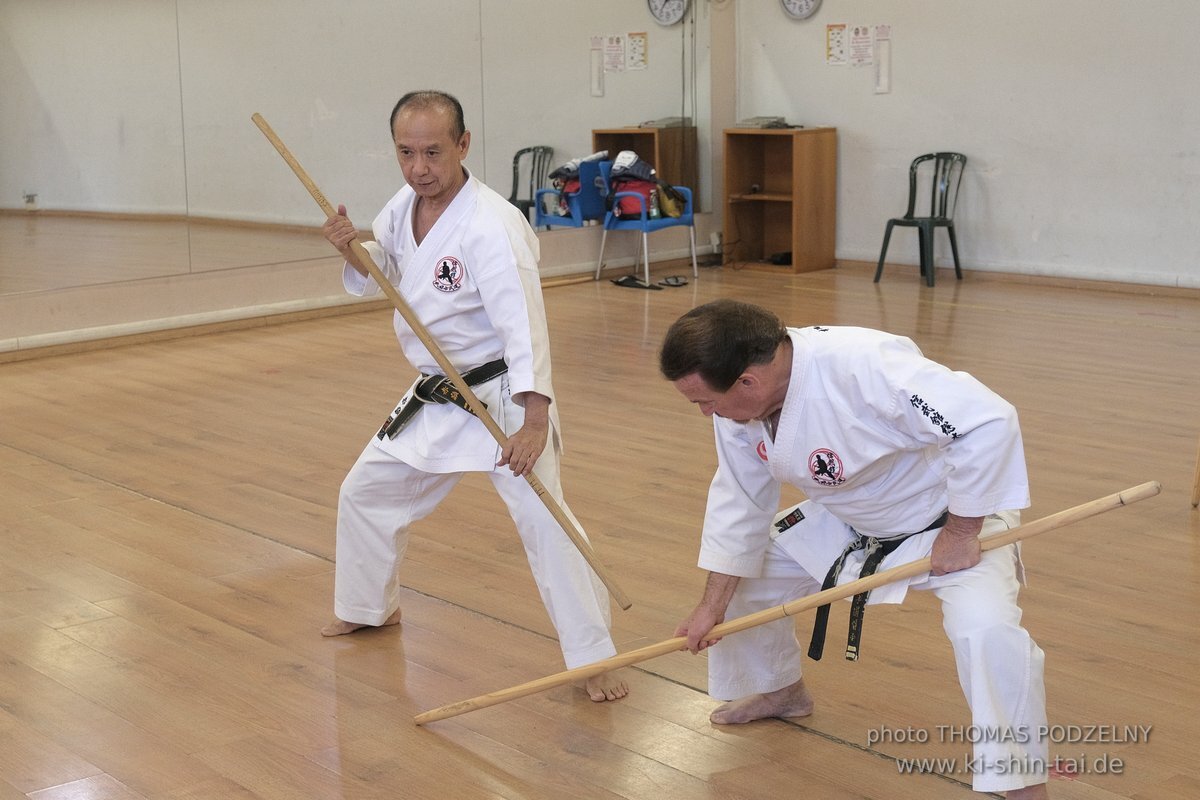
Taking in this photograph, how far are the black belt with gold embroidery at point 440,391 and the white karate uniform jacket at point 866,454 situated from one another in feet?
2.02

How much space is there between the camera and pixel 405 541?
2.89 metres

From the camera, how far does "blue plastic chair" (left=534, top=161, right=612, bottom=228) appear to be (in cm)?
805

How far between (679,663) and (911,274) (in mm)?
5829

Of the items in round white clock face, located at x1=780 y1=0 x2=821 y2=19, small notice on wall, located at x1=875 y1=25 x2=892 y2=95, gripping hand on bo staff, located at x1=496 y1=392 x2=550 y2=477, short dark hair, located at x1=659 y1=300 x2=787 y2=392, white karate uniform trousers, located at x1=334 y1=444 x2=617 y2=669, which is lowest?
white karate uniform trousers, located at x1=334 y1=444 x2=617 y2=669

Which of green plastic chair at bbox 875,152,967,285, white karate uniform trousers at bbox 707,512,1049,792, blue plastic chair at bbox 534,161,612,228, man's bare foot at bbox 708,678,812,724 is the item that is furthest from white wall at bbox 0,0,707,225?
white karate uniform trousers at bbox 707,512,1049,792

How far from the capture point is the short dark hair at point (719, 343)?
1927 millimetres

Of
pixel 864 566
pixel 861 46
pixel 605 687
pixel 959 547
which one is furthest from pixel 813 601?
pixel 861 46

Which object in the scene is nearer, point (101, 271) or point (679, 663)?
point (679, 663)

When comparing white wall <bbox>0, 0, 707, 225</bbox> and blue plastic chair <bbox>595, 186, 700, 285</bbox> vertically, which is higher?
white wall <bbox>0, 0, 707, 225</bbox>

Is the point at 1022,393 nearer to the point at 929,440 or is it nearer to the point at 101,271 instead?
the point at 929,440

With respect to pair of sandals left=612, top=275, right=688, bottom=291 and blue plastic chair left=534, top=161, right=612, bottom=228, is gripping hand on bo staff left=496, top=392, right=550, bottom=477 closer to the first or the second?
pair of sandals left=612, top=275, right=688, bottom=291

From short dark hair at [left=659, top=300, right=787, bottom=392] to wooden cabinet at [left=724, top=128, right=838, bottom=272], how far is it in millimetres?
6300

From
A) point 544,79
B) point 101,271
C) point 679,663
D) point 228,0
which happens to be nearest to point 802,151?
point 544,79

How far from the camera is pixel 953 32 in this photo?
7.74 m
